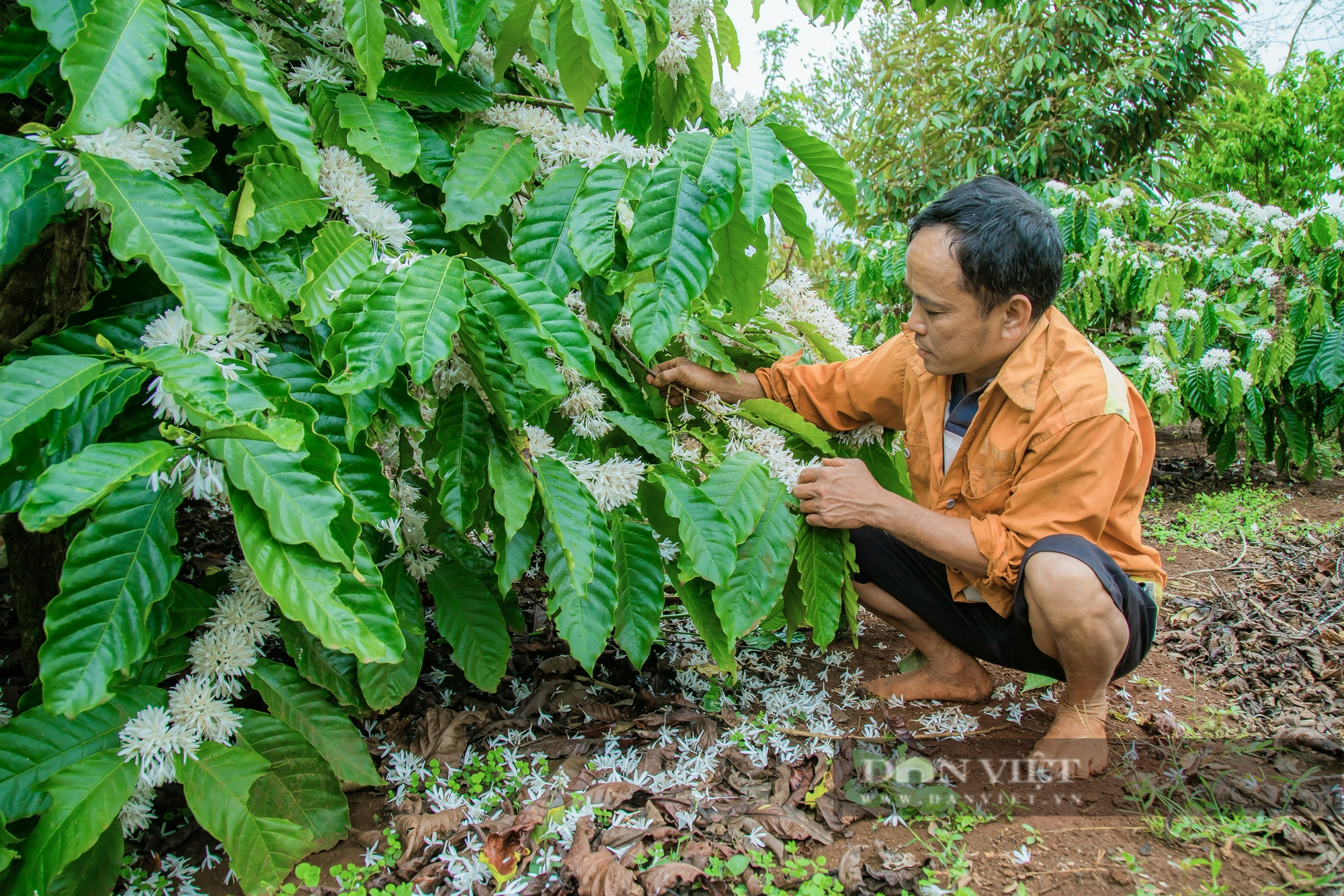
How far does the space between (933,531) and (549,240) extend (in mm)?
915

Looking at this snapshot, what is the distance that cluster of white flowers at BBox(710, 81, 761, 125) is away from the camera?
1.42 meters

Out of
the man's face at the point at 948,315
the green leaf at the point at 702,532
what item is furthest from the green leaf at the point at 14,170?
the man's face at the point at 948,315

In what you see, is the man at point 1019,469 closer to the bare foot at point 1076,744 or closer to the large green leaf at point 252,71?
the bare foot at point 1076,744

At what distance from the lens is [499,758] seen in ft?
5.26

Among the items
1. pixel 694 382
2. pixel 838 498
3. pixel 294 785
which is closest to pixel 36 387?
pixel 294 785

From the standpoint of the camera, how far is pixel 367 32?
3.85 feet

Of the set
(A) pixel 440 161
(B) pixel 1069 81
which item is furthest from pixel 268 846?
(B) pixel 1069 81

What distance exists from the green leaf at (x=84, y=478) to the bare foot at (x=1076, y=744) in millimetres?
1551

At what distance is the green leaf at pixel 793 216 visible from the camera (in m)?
1.37

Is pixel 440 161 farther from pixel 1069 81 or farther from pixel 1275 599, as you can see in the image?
pixel 1069 81

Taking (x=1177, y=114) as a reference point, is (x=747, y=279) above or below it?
below

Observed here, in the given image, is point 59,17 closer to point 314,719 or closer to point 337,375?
point 337,375

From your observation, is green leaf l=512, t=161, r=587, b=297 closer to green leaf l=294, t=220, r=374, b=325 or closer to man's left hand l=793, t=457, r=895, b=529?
green leaf l=294, t=220, r=374, b=325

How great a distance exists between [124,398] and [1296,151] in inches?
413
